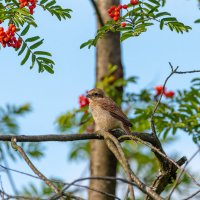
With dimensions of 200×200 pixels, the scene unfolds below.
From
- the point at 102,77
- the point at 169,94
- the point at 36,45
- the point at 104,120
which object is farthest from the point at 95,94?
the point at 36,45

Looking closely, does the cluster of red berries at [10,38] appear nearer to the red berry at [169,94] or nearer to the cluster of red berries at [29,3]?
the cluster of red berries at [29,3]

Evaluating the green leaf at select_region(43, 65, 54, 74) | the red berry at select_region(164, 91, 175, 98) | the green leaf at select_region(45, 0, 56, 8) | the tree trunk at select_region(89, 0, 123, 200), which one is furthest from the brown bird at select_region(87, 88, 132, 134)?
the green leaf at select_region(45, 0, 56, 8)

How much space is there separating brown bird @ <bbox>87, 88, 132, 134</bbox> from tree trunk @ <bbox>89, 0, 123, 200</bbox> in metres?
0.75

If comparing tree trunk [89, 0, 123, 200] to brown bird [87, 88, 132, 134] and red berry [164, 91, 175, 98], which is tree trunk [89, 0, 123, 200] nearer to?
brown bird [87, 88, 132, 134]

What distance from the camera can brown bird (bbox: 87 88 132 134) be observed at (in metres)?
10.3

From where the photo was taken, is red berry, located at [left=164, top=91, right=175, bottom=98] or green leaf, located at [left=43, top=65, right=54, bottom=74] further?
red berry, located at [left=164, top=91, right=175, bottom=98]

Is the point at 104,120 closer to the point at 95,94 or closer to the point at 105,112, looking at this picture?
the point at 105,112

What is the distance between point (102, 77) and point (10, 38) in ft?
19.0

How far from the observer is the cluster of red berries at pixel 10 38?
21.0ft

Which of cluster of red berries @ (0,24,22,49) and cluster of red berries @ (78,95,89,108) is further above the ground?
cluster of red berries @ (0,24,22,49)

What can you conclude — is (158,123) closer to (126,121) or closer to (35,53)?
(126,121)

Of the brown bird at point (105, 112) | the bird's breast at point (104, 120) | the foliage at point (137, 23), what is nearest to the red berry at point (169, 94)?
the brown bird at point (105, 112)

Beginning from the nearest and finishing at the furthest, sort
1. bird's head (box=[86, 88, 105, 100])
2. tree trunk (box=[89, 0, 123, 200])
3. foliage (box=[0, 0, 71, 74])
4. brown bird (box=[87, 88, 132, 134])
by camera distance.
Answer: foliage (box=[0, 0, 71, 74])
brown bird (box=[87, 88, 132, 134])
bird's head (box=[86, 88, 105, 100])
tree trunk (box=[89, 0, 123, 200])

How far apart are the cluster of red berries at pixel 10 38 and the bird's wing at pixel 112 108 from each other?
12.3 feet
